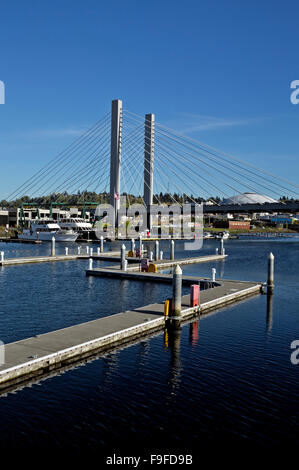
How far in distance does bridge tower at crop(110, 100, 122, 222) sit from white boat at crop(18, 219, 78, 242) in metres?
12.0

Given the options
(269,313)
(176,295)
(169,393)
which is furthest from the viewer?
(269,313)

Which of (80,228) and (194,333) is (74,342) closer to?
(194,333)

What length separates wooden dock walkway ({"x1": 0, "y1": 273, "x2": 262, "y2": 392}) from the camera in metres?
15.0

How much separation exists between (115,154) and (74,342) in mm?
76292

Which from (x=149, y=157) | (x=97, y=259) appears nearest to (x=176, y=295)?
(x=97, y=259)

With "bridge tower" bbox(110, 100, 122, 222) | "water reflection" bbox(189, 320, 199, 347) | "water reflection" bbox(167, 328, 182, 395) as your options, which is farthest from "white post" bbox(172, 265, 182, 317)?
"bridge tower" bbox(110, 100, 122, 222)

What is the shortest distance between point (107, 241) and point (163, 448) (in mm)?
92854

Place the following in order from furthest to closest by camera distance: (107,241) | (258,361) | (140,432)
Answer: (107,241) → (258,361) → (140,432)

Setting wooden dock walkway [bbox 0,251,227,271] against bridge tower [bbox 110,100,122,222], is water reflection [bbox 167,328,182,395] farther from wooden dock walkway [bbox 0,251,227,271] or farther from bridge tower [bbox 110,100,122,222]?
bridge tower [bbox 110,100,122,222]

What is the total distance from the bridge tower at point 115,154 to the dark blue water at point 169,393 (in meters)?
63.5

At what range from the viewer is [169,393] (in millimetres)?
14547

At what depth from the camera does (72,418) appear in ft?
41.5

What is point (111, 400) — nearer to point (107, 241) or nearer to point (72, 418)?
point (72, 418)
